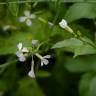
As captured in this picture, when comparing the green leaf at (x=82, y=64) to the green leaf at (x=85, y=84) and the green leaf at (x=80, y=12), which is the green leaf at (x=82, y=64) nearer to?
the green leaf at (x=85, y=84)

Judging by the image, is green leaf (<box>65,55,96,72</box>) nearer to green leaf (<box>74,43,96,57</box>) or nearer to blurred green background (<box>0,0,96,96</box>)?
blurred green background (<box>0,0,96,96</box>)

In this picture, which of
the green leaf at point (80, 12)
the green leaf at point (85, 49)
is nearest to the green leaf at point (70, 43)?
the green leaf at point (85, 49)

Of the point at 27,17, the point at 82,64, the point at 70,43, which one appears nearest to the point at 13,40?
the point at 27,17

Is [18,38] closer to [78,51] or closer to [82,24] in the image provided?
[82,24]

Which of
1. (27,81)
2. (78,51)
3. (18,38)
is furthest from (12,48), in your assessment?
(78,51)

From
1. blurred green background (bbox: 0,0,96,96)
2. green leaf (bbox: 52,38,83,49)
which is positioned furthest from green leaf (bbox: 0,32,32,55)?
green leaf (bbox: 52,38,83,49)

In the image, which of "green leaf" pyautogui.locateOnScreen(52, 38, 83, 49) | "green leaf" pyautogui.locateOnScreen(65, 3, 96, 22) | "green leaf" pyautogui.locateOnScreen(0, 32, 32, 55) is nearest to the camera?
"green leaf" pyautogui.locateOnScreen(52, 38, 83, 49)

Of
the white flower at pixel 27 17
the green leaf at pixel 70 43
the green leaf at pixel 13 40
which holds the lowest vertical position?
the green leaf at pixel 13 40
